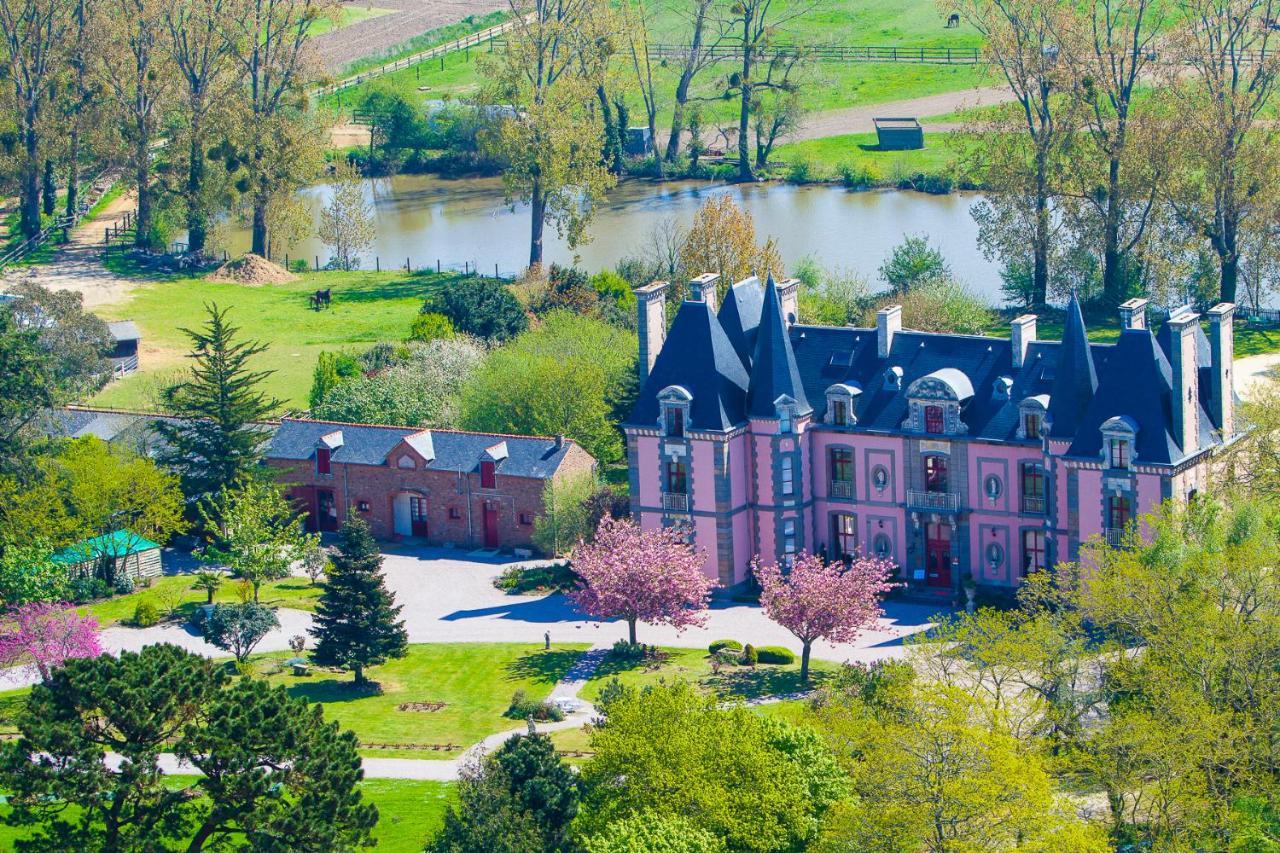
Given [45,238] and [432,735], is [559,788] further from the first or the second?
[45,238]

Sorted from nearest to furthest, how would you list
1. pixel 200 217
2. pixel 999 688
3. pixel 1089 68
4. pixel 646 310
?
1. pixel 999 688
2. pixel 646 310
3. pixel 1089 68
4. pixel 200 217

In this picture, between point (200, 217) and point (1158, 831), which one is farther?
point (200, 217)

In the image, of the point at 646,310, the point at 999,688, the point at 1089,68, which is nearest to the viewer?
the point at 999,688

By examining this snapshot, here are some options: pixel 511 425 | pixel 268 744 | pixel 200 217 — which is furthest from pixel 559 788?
pixel 200 217

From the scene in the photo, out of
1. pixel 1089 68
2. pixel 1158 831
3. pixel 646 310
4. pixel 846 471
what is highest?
pixel 1089 68

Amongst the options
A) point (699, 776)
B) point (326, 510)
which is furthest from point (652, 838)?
point (326, 510)

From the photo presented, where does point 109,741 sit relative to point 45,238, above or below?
below
